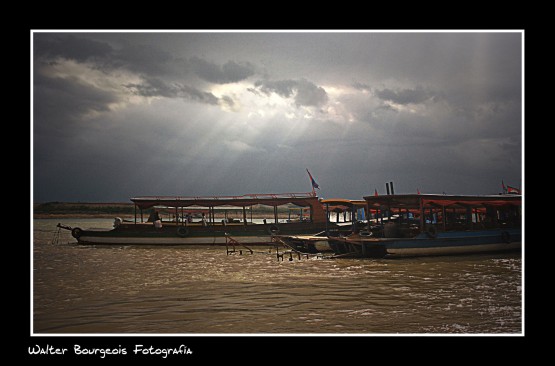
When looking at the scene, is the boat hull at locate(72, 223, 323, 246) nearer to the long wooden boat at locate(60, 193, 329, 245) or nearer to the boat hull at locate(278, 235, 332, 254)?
the long wooden boat at locate(60, 193, 329, 245)

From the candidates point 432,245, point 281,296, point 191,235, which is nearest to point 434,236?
point 432,245

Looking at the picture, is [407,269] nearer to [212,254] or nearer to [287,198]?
[212,254]

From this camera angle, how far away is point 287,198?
1652cm

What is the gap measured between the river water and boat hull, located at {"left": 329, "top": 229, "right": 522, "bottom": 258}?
29cm

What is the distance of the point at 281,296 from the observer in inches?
275

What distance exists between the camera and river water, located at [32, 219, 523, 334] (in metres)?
5.52

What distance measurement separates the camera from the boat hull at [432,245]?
11312 millimetres

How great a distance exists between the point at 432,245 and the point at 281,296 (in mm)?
5876

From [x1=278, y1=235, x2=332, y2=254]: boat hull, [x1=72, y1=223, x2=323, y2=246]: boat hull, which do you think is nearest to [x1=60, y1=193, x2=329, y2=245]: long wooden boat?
[x1=72, y1=223, x2=323, y2=246]: boat hull

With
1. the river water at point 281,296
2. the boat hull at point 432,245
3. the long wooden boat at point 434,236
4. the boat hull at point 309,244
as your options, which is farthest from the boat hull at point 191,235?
the river water at point 281,296

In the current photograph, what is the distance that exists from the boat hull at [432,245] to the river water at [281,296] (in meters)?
0.29

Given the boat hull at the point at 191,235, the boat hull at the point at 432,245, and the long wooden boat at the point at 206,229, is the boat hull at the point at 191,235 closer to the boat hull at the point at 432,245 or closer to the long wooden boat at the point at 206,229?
the long wooden boat at the point at 206,229

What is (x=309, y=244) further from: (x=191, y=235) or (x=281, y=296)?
(x=281, y=296)
